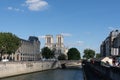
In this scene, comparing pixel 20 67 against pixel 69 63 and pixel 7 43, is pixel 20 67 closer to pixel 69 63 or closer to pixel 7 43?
pixel 7 43

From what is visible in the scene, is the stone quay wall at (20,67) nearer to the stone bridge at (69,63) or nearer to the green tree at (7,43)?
the green tree at (7,43)

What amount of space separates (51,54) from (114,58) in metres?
154

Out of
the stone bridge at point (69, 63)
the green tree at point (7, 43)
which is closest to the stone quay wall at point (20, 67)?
the green tree at point (7, 43)

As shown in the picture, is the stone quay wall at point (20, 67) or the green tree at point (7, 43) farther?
the green tree at point (7, 43)

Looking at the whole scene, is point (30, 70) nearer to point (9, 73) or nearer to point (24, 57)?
point (9, 73)

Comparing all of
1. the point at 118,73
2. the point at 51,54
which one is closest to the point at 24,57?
the point at 51,54

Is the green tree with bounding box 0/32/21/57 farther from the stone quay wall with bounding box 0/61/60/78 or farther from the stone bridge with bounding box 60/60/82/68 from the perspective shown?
the stone bridge with bounding box 60/60/82/68

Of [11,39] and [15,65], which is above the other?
[11,39]

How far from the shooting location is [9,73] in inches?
3152

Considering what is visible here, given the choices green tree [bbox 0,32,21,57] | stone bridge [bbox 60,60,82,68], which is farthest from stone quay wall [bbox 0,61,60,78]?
stone bridge [bbox 60,60,82,68]

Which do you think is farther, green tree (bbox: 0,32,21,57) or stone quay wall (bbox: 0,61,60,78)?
green tree (bbox: 0,32,21,57)

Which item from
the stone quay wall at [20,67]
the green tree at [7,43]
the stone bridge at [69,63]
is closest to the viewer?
the stone quay wall at [20,67]

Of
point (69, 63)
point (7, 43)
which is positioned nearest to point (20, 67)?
point (7, 43)

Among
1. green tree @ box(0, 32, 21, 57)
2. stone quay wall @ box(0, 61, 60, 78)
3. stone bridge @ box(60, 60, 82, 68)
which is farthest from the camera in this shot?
stone bridge @ box(60, 60, 82, 68)
